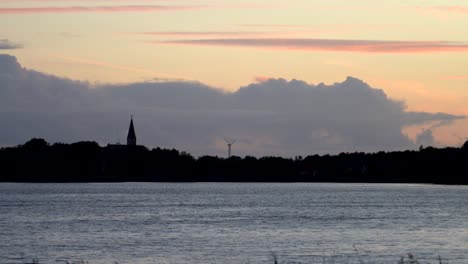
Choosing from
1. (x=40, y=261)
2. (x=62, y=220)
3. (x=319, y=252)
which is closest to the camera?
(x=40, y=261)

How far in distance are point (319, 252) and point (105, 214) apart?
50.4 m

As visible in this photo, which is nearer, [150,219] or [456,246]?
[456,246]

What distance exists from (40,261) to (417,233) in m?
30.2

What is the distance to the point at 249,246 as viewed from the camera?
207ft

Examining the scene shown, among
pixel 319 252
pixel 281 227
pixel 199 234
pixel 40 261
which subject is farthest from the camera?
pixel 281 227

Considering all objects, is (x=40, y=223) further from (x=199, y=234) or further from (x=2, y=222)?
(x=199, y=234)

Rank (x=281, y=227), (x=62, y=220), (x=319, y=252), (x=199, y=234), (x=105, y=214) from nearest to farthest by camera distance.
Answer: (x=319, y=252), (x=199, y=234), (x=281, y=227), (x=62, y=220), (x=105, y=214)

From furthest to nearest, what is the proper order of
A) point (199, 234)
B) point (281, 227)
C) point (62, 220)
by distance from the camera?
point (62, 220)
point (281, 227)
point (199, 234)

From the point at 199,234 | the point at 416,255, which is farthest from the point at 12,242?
the point at 416,255

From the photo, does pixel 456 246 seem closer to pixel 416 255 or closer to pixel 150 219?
pixel 416 255

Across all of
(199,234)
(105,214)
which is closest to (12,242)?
(199,234)

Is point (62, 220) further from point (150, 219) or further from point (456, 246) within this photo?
point (456, 246)

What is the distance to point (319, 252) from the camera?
2303 inches

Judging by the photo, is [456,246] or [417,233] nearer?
[456,246]
